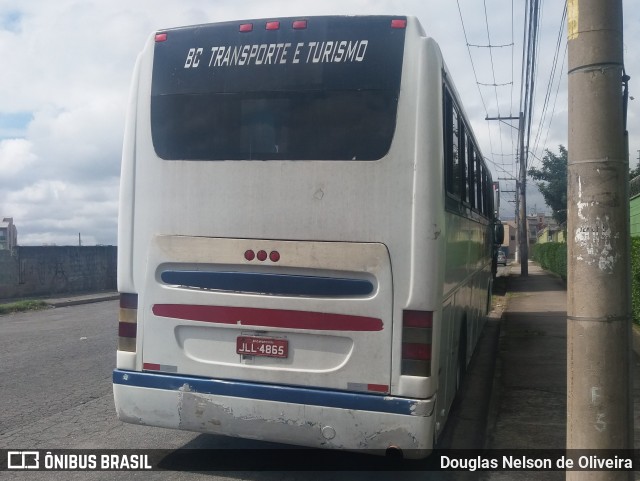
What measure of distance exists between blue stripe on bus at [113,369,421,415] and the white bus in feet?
0.04

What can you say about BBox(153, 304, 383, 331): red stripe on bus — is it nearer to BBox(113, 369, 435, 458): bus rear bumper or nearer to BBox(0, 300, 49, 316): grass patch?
BBox(113, 369, 435, 458): bus rear bumper

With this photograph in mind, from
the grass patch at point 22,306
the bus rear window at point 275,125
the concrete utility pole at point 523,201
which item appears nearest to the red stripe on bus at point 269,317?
the bus rear window at point 275,125

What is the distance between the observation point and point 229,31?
18.1 feet

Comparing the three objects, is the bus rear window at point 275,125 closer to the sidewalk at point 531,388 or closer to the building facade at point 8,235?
the sidewalk at point 531,388

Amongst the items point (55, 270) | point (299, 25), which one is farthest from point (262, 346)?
point (55, 270)

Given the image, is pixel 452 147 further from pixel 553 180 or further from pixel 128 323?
pixel 553 180

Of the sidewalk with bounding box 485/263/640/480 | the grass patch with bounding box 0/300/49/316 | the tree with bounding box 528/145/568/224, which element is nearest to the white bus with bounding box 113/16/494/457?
the sidewalk with bounding box 485/263/640/480

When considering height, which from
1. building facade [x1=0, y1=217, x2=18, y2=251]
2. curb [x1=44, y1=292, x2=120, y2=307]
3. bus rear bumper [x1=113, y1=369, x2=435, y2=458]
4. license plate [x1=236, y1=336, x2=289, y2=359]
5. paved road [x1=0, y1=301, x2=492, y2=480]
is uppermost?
building facade [x1=0, y1=217, x2=18, y2=251]

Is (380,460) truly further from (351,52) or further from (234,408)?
(351,52)

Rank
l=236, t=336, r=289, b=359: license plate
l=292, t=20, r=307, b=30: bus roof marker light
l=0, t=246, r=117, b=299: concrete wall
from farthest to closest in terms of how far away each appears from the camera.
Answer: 1. l=0, t=246, r=117, b=299: concrete wall
2. l=292, t=20, r=307, b=30: bus roof marker light
3. l=236, t=336, r=289, b=359: license plate

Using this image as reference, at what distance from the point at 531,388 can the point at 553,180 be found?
1420 inches

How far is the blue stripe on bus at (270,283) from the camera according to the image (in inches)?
199

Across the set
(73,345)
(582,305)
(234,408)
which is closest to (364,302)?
(234,408)

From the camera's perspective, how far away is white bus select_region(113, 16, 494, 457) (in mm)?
4984
